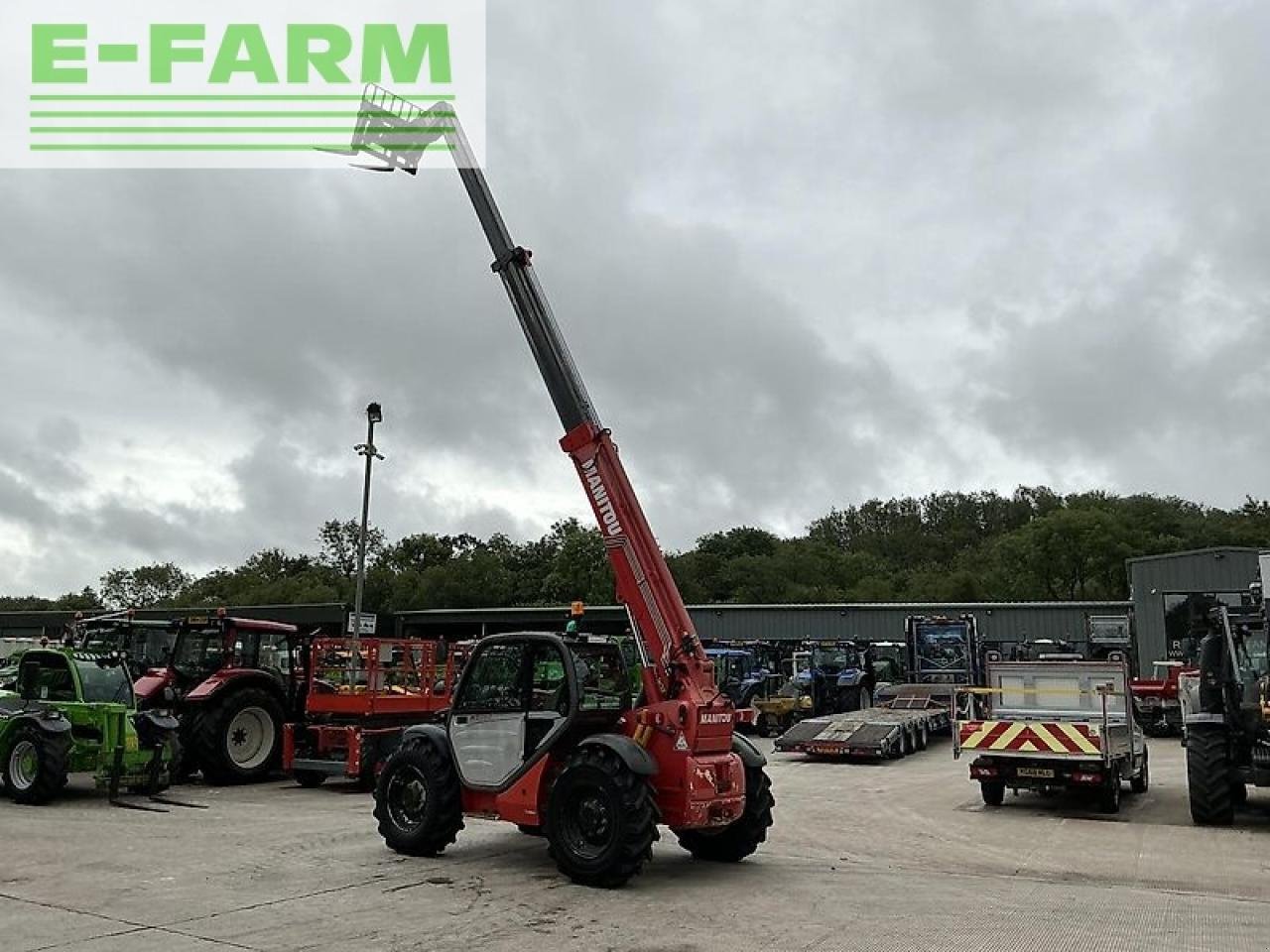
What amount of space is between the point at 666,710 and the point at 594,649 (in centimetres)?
97

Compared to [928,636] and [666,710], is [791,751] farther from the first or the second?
[666,710]

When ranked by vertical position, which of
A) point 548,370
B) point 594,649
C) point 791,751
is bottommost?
point 791,751

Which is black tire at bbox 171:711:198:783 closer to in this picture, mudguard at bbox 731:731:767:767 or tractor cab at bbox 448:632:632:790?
tractor cab at bbox 448:632:632:790

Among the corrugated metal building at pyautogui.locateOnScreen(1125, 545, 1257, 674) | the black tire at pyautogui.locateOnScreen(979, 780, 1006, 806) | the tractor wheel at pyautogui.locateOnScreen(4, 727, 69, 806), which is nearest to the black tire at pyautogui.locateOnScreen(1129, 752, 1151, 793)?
the black tire at pyautogui.locateOnScreen(979, 780, 1006, 806)

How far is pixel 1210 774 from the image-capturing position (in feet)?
37.8

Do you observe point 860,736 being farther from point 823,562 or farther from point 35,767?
point 823,562

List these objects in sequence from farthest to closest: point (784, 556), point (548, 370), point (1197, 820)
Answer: point (784, 556), point (1197, 820), point (548, 370)

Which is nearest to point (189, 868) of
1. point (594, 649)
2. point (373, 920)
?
point (373, 920)

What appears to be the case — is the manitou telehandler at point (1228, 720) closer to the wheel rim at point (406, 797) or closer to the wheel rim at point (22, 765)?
the wheel rim at point (406, 797)

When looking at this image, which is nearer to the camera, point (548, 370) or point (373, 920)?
point (373, 920)

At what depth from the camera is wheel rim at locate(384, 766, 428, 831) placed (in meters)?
9.09

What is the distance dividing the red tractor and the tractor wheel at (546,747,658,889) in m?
8.19

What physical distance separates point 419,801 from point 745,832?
2738 millimetres

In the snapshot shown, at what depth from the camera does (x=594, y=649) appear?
8.95 m
